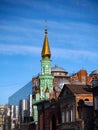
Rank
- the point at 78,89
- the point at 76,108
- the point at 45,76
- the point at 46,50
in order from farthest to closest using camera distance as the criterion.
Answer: the point at 46,50, the point at 45,76, the point at 78,89, the point at 76,108

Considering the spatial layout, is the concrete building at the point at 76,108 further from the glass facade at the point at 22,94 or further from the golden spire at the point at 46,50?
the glass facade at the point at 22,94

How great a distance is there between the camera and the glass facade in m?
143

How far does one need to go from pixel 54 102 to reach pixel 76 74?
38550mm

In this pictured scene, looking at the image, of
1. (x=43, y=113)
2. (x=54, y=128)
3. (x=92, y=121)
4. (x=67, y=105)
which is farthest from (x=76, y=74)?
(x=92, y=121)

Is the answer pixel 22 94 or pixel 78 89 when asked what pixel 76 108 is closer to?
pixel 78 89

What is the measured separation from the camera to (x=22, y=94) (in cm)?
16138

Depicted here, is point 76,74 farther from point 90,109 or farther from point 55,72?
point 90,109

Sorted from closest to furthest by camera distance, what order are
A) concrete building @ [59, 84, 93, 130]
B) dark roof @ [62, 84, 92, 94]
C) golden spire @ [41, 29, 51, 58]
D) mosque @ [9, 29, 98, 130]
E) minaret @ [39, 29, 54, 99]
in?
concrete building @ [59, 84, 93, 130]
mosque @ [9, 29, 98, 130]
dark roof @ [62, 84, 92, 94]
minaret @ [39, 29, 54, 99]
golden spire @ [41, 29, 51, 58]

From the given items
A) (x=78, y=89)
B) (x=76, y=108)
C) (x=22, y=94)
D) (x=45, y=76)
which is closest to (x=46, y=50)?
(x=45, y=76)

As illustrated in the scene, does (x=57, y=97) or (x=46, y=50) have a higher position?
(x=46, y=50)

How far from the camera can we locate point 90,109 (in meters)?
65.4

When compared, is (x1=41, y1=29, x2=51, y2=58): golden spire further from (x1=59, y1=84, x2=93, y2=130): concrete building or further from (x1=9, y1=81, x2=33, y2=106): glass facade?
(x1=9, y1=81, x2=33, y2=106): glass facade

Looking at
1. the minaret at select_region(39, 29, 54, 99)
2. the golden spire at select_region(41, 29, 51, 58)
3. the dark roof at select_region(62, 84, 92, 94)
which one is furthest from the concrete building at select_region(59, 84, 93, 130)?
the golden spire at select_region(41, 29, 51, 58)

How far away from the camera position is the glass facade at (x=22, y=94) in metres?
143
